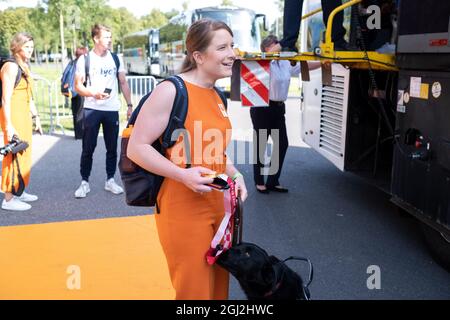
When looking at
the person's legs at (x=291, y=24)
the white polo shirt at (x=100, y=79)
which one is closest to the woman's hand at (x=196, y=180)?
the person's legs at (x=291, y=24)

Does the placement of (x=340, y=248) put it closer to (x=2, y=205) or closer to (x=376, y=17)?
(x=376, y=17)

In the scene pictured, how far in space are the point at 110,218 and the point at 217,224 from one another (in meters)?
3.25

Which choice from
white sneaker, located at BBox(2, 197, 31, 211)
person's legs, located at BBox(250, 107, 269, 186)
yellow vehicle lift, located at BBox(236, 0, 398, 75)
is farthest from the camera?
person's legs, located at BBox(250, 107, 269, 186)

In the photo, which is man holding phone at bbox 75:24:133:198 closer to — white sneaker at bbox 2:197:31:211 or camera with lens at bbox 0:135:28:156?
white sneaker at bbox 2:197:31:211

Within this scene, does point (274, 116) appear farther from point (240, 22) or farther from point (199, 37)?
point (240, 22)

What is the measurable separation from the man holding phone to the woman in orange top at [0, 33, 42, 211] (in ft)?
2.13

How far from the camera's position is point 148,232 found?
16.7 ft

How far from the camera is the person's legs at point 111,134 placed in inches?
247

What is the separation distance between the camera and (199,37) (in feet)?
8.02

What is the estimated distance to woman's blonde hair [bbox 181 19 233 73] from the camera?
2.43 m

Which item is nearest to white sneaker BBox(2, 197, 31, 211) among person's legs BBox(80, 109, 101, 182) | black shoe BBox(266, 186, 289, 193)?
person's legs BBox(80, 109, 101, 182)
